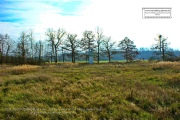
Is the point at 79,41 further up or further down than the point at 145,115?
further up

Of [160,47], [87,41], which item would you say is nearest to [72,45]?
[87,41]

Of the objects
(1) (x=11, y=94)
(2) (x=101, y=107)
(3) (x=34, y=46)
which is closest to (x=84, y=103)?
(2) (x=101, y=107)

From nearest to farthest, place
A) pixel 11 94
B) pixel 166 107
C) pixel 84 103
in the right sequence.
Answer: pixel 166 107
pixel 84 103
pixel 11 94

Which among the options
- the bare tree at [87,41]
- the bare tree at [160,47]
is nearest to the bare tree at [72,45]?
the bare tree at [87,41]

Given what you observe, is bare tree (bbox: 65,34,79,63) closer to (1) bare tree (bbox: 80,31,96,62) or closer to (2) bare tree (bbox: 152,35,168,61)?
(1) bare tree (bbox: 80,31,96,62)

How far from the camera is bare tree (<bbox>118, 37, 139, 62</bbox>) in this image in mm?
53688

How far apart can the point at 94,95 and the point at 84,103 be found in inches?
38.0

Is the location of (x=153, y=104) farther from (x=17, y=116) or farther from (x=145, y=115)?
(x=17, y=116)

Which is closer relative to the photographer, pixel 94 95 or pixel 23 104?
pixel 23 104

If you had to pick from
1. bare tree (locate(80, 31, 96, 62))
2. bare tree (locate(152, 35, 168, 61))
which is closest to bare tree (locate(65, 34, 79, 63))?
bare tree (locate(80, 31, 96, 62))

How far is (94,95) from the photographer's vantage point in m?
7.95

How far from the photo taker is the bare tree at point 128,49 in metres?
53.7

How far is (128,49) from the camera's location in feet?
178

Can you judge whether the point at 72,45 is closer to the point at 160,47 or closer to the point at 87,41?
the point at 87,41
